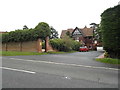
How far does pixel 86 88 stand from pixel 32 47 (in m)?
22.0

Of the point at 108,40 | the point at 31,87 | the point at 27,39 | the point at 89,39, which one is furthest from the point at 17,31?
the point at 89,39

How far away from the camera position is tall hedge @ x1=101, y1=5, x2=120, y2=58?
40.9ft

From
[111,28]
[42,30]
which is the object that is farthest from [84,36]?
[111,28]

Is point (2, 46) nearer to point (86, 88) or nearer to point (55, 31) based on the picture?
point (86, 88)

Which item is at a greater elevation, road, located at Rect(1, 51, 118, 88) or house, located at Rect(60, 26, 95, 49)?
house, located at Rect(60, 26, 95, 49)

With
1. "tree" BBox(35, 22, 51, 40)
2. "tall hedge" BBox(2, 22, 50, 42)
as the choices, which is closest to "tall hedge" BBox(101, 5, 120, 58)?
"tree" BBox(35, 22, 51, 40)

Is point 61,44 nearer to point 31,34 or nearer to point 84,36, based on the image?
point 31,34

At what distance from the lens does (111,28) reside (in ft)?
42.1

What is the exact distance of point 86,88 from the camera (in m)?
5.21

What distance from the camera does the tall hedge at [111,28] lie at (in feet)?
40.9

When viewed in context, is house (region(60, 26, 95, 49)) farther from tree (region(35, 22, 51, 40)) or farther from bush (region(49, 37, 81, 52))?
tree (region(35, 22, 51, 40))

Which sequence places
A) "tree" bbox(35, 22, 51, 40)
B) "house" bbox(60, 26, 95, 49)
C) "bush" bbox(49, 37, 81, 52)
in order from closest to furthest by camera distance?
"tree" bbox(35, 22, 51, 40) → "bush" bbox(49, 37, 81, 52) → "house" bbox(60, 26, 95, 49)

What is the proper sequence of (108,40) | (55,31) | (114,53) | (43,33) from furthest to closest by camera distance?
(55,31) < (43,33) < (114,53) < (108,40)

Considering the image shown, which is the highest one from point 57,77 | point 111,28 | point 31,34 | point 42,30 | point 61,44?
point 42,30
